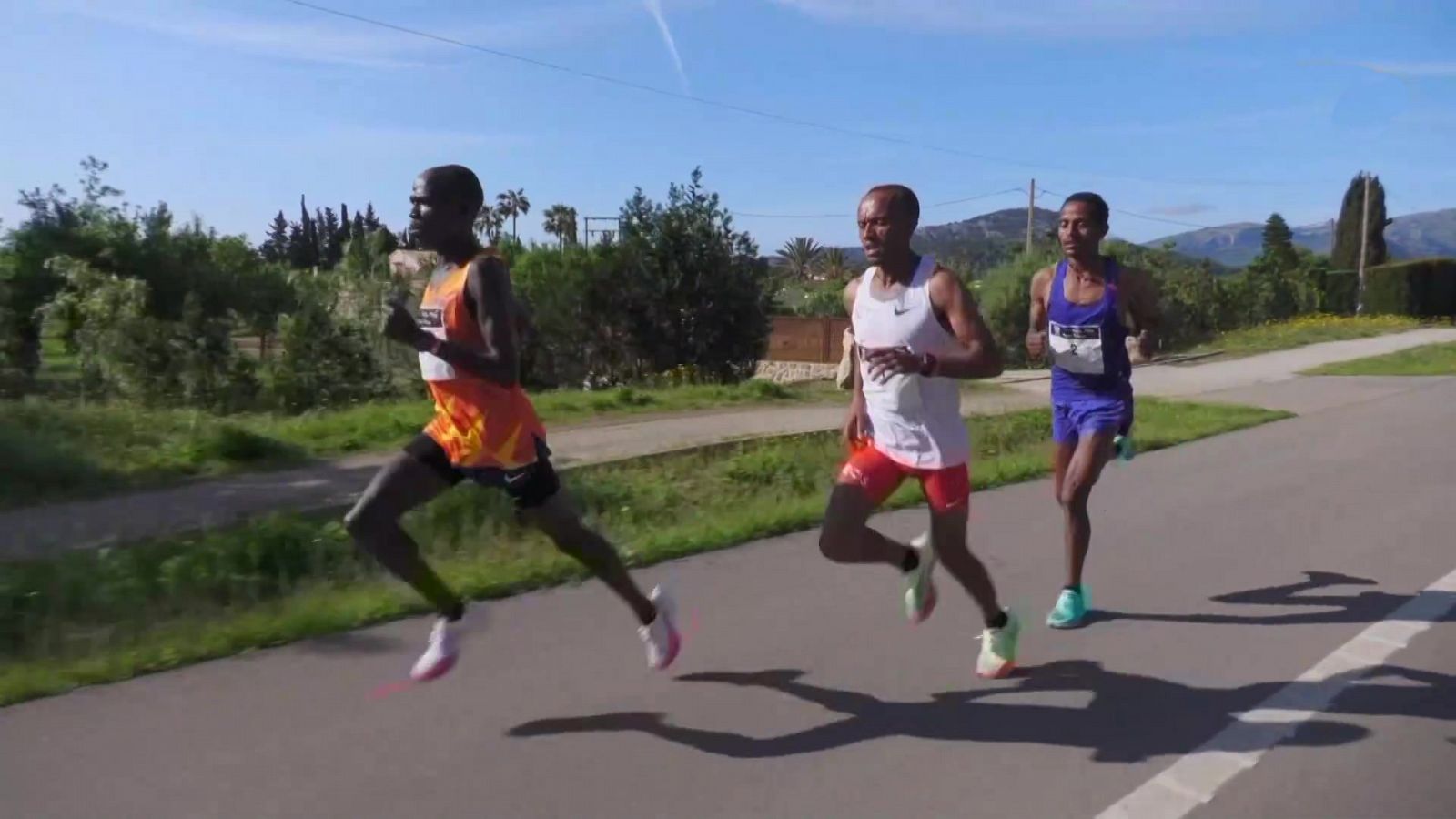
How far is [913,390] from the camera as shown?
4414 mm

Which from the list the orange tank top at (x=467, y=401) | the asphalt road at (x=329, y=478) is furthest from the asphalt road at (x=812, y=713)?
the asphalt road at (x=329, y=478)

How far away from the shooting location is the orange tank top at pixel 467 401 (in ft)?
13.5

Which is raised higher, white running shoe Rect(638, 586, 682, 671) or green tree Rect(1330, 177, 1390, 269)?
green tree Rect(1330, 177, 1390, 269)

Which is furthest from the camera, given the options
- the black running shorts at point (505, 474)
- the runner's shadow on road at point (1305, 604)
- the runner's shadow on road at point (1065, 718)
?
the runner's shadow on road at point (1305, 604)

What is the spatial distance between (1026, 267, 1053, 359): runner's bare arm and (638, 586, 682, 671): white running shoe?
208 centimetres

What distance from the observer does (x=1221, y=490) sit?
9352mm

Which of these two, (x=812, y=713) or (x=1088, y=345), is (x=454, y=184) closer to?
(x=812, y=713)

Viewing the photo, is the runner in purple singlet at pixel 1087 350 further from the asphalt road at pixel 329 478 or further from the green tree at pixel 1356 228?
the green tree at pixel 1356 228

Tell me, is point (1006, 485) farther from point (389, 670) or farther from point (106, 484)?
point (106, 484)

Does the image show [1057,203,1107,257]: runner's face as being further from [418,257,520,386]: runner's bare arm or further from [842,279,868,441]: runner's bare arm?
[418,257,520,386]: runner's bare arm

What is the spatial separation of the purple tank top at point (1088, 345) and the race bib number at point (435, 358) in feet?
8.86

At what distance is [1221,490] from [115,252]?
49.3 feet

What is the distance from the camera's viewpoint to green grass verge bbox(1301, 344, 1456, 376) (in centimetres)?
2244

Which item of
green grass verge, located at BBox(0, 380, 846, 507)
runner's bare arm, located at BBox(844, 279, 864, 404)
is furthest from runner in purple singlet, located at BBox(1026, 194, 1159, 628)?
green grass verge, located at BBox(0, 380, 846, 507)
